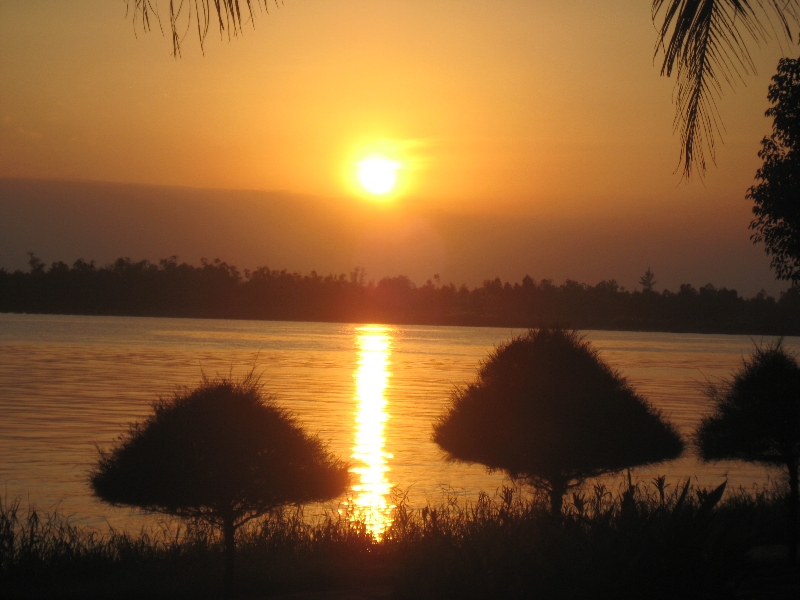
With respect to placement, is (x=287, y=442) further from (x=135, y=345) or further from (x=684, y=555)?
(x=135, y=345)

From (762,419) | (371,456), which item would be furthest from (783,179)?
(371,456)

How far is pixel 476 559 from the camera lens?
9.15m

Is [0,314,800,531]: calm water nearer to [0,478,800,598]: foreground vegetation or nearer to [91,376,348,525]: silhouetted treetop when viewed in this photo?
[91,376,348,525]: silhouetted treetop

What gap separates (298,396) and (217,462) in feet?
173

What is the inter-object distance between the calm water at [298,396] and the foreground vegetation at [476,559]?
2882 millimetres

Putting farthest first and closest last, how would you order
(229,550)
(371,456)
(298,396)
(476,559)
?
1. (298,396)
2. (371,456)
3. (229,550)
4. (476,559)

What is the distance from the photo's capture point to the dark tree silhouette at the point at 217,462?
413 inches

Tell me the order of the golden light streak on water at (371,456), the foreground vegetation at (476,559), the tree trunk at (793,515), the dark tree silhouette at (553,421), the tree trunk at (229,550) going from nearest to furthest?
the foreground vegetation at (476,559), the tree trunk at (229,550), the tree trunk at (793,515), the dark tree silhouette at (553,421), the golden light streak on water at (371,456)

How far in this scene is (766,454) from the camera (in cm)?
1502

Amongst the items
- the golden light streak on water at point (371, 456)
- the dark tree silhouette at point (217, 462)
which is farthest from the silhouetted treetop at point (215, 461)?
the golden light streak on water at point (371, 456)

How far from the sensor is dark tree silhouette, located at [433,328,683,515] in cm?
1755

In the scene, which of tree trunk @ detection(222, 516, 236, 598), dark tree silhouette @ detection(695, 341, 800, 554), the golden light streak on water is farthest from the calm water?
dark tree silhouette @ detection(695, 341, 800, 554)

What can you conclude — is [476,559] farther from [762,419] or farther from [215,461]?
[762,419]

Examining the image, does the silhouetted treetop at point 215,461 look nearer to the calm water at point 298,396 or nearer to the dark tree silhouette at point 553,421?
the calm water at point 298,396
